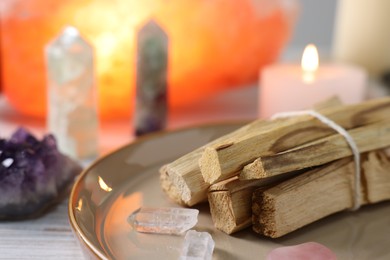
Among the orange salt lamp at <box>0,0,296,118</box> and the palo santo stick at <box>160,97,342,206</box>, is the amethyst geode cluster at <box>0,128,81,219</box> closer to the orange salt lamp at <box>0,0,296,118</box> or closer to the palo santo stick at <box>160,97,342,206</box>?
the palo santo stick at <box>160,97,342,206</box>

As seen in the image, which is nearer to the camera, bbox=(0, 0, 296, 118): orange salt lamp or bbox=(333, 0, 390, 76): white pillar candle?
bbox=(0, 0, 296, 118): orange salt lamp

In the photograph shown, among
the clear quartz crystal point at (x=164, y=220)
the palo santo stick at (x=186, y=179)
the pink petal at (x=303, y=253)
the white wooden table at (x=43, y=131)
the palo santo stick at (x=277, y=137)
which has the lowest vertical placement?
the white wooden table at (x=43, y=131)

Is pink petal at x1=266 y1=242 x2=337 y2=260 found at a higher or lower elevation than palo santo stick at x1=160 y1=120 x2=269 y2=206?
lower

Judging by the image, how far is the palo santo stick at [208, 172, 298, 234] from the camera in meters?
0.52

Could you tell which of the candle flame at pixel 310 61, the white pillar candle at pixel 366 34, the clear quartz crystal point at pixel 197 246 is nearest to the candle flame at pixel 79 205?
the clear quartz crystal point at pixel 197 246

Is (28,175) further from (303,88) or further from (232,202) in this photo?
(303,88)

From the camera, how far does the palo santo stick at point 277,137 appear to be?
0.51 m

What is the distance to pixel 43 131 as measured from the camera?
875mm

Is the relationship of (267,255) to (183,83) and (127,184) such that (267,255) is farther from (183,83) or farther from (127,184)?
(183,83)

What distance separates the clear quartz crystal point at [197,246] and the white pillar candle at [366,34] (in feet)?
2.42

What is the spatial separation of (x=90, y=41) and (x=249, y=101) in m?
0.32

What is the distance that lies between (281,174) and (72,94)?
0.34 meters

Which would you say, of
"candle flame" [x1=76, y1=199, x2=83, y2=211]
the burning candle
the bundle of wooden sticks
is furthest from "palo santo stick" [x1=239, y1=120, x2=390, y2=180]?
the burning candle

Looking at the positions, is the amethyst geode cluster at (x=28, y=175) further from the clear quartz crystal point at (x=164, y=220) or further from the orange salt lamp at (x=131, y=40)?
the orange salt lamp at (x=131, y=40)
